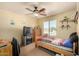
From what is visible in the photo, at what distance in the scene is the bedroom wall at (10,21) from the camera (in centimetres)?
120

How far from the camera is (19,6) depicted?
1233 millimetres

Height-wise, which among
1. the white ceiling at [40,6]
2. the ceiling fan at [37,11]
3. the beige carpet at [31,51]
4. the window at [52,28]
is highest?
the white ceiling at [40,6]

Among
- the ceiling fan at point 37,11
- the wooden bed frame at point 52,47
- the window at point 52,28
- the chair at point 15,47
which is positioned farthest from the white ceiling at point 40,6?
the chair at point 15,47

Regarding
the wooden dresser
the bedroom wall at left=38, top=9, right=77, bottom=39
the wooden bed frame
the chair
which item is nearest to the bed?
the wooden bed frame

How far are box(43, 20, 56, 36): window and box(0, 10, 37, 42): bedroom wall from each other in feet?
0.55

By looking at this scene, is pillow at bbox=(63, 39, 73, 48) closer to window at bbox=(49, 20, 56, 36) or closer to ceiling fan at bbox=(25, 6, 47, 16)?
window at bbox=(49, 20, 56, 36)

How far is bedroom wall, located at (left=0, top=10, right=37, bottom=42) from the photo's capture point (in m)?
1.20

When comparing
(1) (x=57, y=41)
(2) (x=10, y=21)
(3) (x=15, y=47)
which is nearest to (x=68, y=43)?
(1) (x=57, y=41)

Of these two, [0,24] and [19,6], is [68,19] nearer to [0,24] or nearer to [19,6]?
[19,6]

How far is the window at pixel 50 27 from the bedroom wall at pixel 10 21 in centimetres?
17

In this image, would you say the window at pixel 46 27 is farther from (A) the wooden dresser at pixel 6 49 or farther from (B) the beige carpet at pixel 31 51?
(A) the wooden dresser at pixel 6 49

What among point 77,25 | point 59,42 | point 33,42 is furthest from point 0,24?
point 77,25

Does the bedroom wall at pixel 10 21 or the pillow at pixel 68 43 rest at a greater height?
the bedroom wall at pixel 10 21

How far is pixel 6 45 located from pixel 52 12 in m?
0.82
